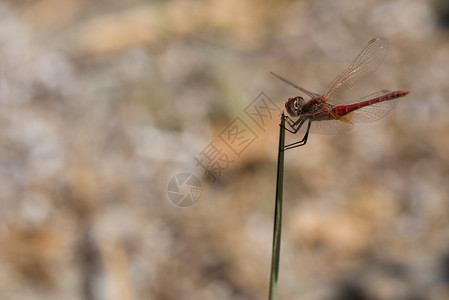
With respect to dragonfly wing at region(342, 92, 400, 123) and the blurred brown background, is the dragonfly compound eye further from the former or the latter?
the blurred brown background

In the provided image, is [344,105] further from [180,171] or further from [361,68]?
[180,171]

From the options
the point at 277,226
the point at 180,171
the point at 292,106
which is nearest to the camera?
the point at 277,226

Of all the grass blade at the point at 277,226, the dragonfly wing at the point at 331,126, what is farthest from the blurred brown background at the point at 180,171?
the grass blade at the point at 277,226

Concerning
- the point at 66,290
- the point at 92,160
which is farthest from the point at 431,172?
the point at 66,290

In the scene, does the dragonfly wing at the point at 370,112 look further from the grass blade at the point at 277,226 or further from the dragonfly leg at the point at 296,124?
the grass blade at the point at 277,226

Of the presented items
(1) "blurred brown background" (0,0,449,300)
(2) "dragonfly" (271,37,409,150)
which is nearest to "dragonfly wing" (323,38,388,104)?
(2) "dragonfly" (271,37,409,150)

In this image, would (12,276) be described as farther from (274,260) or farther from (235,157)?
(274,260)

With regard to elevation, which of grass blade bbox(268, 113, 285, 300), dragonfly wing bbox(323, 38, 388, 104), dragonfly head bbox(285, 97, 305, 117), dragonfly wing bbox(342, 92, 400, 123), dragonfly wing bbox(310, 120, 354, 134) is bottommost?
grass blade bbox(268, 113, 285, 300)

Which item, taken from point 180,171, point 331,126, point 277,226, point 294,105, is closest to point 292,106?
point 294,105
